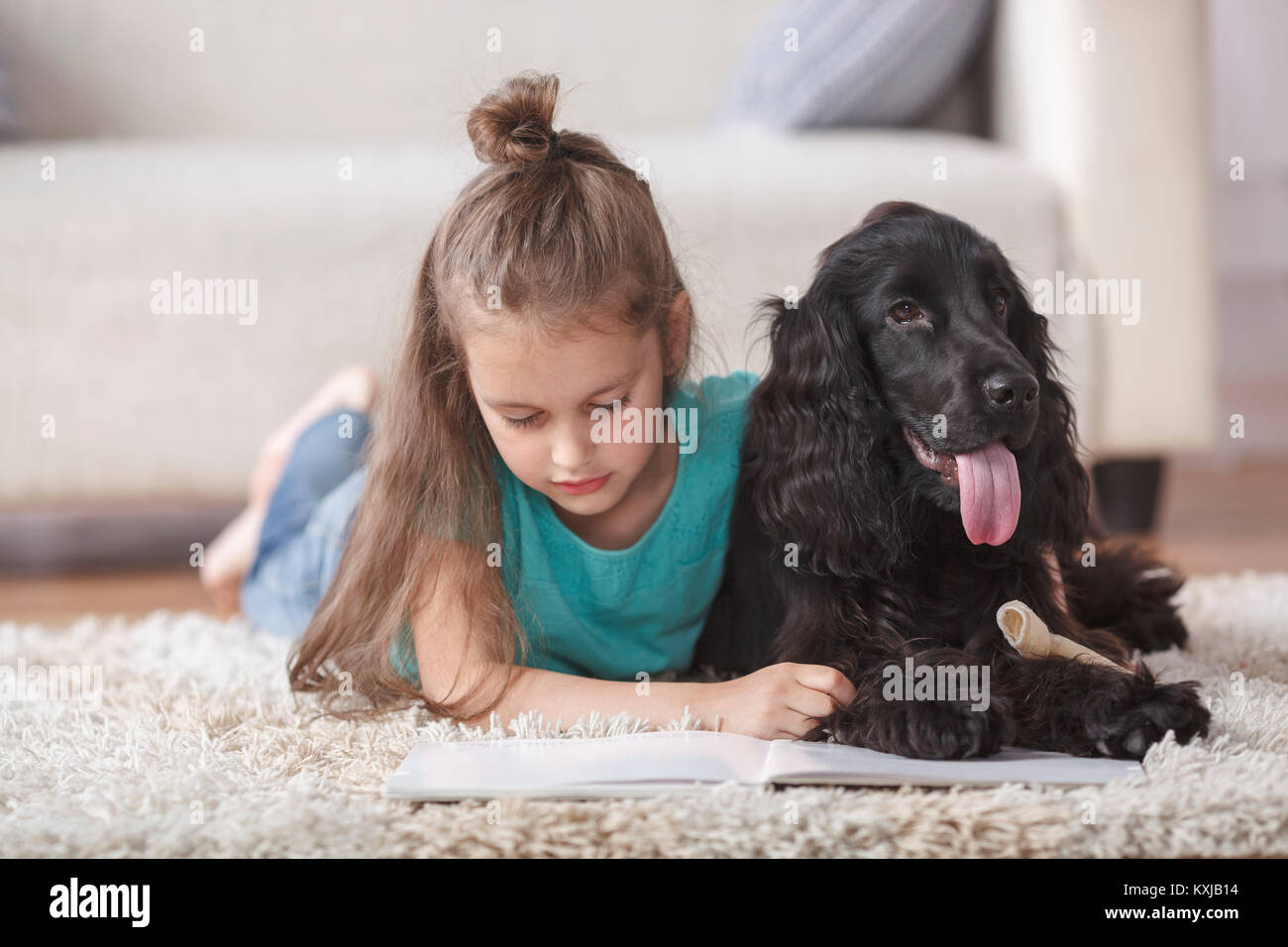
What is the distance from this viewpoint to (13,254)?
2088 mm

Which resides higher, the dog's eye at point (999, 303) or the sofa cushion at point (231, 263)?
the sofa cushion at point (231, 263)

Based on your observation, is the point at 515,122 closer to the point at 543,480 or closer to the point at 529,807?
the point at 543,480

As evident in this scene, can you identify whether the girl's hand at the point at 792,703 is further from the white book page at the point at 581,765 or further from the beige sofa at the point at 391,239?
the beige sofa at the point at 391,239

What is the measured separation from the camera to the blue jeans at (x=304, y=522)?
175 cm

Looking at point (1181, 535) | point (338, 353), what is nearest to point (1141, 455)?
point (1181, 535)

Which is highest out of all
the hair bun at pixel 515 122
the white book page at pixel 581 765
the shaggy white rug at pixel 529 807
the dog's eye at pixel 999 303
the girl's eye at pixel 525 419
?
the hair bun at pixel 515 122

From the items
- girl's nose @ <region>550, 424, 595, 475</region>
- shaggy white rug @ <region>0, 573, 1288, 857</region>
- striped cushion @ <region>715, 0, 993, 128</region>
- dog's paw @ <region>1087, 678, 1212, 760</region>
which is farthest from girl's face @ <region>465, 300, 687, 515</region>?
striped cushion @ <region>715, 0, 993, 128</region>

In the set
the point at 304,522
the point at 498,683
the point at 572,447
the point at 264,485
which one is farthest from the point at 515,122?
the point at 264,485

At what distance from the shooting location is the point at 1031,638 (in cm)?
111

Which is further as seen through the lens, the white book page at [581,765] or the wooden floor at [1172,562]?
the wooden floor at [1172,562]

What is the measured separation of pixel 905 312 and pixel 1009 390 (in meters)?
0.14

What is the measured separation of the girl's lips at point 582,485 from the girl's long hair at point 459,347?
0.36 feet

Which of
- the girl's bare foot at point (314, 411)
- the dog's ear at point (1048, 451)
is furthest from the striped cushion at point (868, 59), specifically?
the dog's ear at point (1048, 451)
